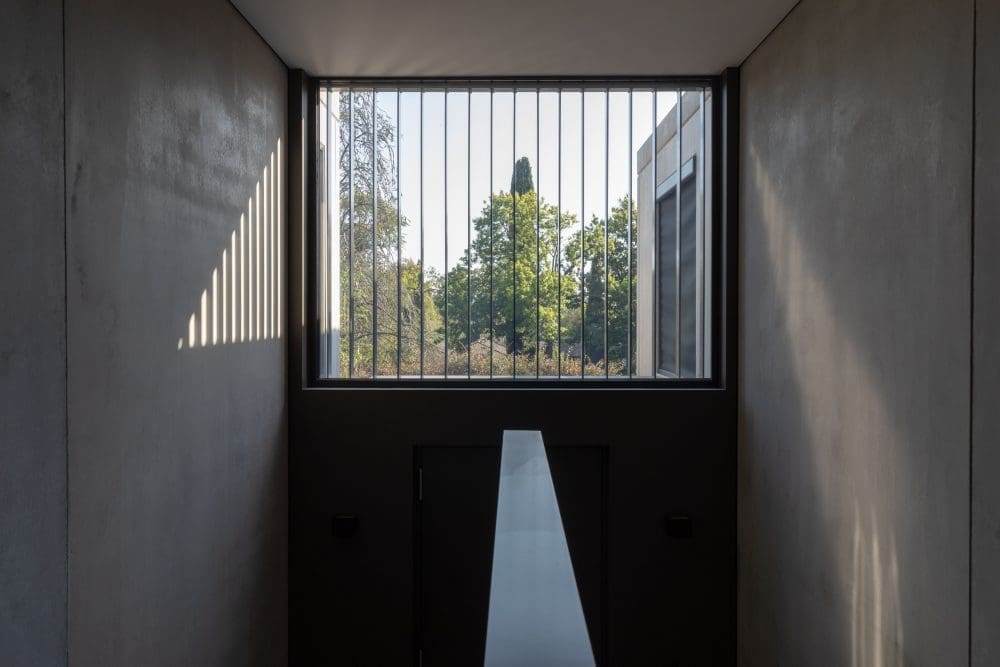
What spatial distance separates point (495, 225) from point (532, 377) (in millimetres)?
835

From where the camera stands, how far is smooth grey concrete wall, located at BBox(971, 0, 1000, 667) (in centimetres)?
154

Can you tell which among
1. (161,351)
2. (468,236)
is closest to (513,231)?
(468,236)

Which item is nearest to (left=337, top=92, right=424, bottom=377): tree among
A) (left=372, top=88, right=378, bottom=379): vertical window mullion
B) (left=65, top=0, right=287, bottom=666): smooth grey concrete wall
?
(left=372, top=88, right=378, bottom=379): vertical window mullion

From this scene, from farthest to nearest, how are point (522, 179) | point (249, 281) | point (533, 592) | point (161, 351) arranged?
1. point (522, 179)
2. point (249, 281)
3. point (161, 351)
4. point (533, 592)

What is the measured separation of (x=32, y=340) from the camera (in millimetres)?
1502

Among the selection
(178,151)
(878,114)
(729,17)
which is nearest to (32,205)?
(178,151)

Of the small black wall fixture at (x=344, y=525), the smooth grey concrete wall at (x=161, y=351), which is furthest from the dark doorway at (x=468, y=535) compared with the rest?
the smooth grey concrete wall at (x=161, y=351)

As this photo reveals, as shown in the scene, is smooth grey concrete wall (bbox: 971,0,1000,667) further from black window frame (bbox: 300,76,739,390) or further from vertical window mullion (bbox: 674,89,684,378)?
vertical window mullion (bbox: 674,89,684,378)

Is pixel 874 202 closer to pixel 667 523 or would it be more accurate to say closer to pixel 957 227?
pixel 957 227

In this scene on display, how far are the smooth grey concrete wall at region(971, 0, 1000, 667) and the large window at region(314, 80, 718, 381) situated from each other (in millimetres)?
1819

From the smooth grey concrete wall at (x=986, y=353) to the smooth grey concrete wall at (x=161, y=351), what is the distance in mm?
2270

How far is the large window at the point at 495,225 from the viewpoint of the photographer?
3443 mm

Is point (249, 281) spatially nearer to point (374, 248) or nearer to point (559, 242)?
point (374, 248)

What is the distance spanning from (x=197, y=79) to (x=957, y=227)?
2.46 meters
